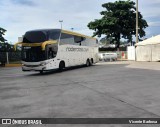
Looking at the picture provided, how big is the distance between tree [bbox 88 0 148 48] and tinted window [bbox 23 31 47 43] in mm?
36135

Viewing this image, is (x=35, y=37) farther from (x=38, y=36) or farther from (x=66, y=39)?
(x=66, y=39)

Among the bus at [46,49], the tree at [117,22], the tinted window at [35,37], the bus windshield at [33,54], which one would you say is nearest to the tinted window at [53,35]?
the bus at [46,49]

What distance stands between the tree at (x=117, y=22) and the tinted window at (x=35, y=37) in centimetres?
3614

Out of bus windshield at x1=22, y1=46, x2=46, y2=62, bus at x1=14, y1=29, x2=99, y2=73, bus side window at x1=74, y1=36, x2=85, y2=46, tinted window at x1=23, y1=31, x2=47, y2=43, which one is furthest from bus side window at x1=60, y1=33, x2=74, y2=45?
bus windshield at x1=22, y1=46, x2=46, y2=62

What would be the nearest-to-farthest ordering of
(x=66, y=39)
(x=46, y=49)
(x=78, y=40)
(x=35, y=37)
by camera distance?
(x=46, y=49), (x=35, y=37), (x=66, y=39), (x=78, y=40)

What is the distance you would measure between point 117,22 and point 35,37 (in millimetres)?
37560

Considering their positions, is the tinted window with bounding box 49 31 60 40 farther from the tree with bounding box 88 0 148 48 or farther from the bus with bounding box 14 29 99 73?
the tree with bounding box 88 0 148 48

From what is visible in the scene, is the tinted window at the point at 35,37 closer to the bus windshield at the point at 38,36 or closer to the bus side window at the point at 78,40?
the bus windshield at the point at 38,36

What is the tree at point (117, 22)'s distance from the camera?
55.4 m

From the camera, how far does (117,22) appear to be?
2180 inches

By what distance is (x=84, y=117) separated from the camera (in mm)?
6777

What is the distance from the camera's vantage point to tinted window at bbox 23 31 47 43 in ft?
65.7

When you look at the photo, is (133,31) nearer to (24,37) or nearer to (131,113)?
(24,37)

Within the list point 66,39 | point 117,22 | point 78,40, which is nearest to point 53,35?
point 66,39
